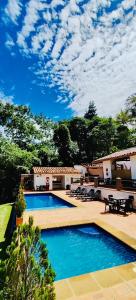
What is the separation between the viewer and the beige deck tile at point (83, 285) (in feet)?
17.1

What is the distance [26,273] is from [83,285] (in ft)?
9.77

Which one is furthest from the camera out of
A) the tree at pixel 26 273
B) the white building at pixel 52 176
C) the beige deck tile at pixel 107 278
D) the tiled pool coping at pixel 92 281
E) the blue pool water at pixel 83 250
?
the white building at pixel 52 176

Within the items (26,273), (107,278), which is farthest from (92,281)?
(26,273)

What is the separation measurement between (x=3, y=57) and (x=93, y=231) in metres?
18.6

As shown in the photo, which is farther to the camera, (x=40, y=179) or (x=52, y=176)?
(x=52, y=176)

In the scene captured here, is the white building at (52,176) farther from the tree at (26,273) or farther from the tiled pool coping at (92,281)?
the tree at (26,273)

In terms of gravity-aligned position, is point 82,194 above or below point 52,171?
below

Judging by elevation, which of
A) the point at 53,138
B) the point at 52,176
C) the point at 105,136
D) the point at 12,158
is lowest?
the point at 52,176

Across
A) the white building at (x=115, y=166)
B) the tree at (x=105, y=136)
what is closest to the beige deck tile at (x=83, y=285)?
the white building at (x=115, y=166)

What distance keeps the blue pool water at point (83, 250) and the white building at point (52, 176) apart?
20.7m

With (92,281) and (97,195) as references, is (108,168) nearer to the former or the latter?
(97,195)

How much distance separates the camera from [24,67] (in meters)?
23.5

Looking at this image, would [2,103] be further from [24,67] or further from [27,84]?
[24,67]

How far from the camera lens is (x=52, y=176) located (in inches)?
1281
